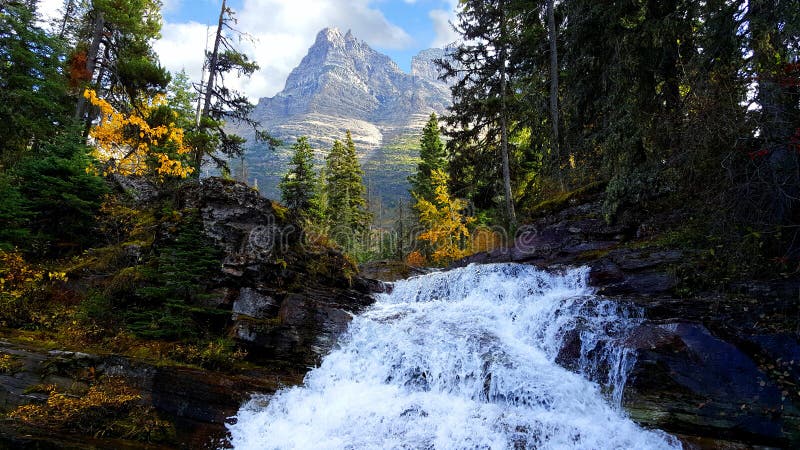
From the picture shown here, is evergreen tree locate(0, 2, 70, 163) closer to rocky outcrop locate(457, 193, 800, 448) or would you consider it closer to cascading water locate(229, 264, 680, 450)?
cascading water locate(229, 264, 680, 450)

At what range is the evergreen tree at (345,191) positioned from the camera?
3297cm

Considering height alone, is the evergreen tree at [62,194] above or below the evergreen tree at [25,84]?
below

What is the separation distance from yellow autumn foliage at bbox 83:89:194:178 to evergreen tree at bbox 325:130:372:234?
802 inches

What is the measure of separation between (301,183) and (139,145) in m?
18.3

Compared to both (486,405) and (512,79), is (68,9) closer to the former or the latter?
(512,79)

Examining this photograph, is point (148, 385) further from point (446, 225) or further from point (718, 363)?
point (446, 225)

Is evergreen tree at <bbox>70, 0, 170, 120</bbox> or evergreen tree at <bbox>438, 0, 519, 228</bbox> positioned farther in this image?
evergreen tree at <bbox>438, 0, 519, 228</bbox>

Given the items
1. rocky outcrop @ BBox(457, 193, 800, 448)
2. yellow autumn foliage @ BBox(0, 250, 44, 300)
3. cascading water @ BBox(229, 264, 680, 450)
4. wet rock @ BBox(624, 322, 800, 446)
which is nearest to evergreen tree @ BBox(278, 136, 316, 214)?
yellow autumn foliage @ BBox(0, 250, 44, 300)

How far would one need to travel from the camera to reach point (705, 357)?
6590 mm

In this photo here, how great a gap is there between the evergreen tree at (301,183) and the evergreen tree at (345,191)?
3.36 meters

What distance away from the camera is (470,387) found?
7730mm

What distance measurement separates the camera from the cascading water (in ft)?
20.9

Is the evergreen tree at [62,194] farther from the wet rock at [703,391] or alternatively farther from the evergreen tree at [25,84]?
the wet rock at [703,391]

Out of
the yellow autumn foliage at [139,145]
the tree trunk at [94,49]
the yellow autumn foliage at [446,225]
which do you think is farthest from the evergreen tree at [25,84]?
the yellow autumn foliage at [446,225]
